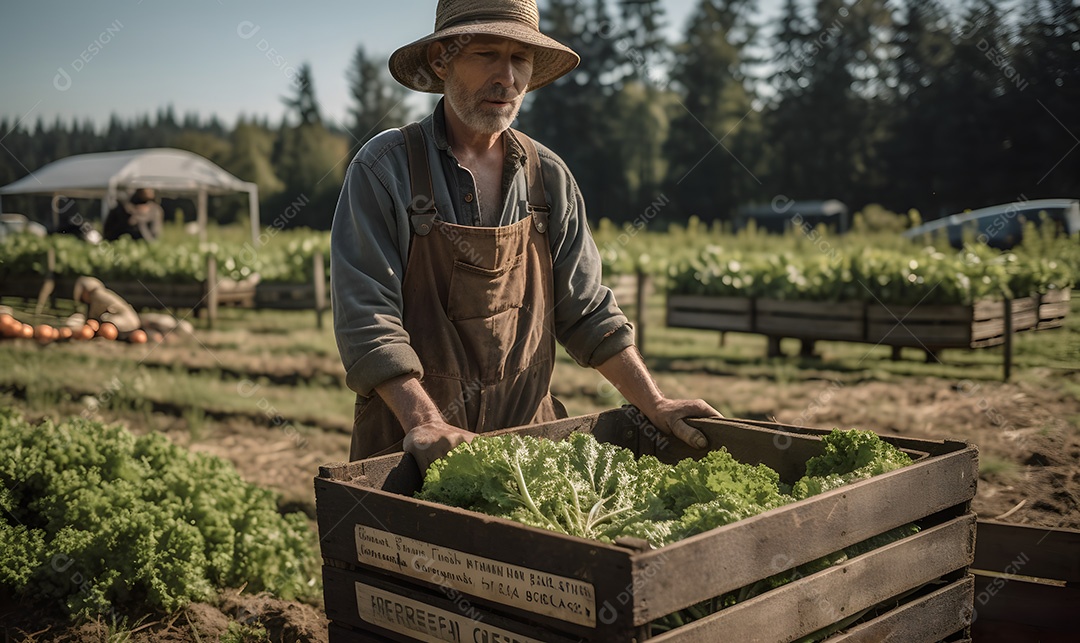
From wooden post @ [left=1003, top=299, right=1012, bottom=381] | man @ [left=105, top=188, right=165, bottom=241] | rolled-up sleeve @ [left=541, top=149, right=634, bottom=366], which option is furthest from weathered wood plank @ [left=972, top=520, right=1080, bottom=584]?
man @ [left=105, top=188, right=165, bottom=241]

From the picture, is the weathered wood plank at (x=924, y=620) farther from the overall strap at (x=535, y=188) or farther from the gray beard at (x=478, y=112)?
the gray beard at (x=478, y=112)

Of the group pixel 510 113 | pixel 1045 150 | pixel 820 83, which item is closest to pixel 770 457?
pixel 510 113

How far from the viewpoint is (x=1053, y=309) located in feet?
22.8

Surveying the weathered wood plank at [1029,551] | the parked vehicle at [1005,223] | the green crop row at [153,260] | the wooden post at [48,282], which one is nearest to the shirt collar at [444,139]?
the weathered wood plank at [1029,551]

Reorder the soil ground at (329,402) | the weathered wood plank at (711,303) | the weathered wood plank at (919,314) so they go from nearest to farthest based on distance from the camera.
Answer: the soil ground at (329,402) → the weathered wood plank at (919,314) → the weathered wood plank at (711,303)

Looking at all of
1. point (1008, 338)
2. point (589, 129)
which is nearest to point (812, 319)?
point (1008, 338)

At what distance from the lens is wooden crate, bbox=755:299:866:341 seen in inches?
374

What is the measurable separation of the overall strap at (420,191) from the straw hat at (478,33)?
33 cm

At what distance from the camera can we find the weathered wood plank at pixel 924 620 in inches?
81.4

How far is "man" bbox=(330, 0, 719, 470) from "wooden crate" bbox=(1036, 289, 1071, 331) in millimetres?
4673

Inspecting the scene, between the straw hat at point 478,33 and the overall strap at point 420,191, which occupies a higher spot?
the straw hat at point 478,33

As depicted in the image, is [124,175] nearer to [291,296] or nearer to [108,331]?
[291,296]

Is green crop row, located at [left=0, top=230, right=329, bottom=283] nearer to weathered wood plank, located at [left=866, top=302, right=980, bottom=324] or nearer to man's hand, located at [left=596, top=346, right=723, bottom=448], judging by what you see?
weathered wood plank, located at [left=866, top=302, right=980, bottom=324]

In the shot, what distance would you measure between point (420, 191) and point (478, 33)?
18.9 inches
